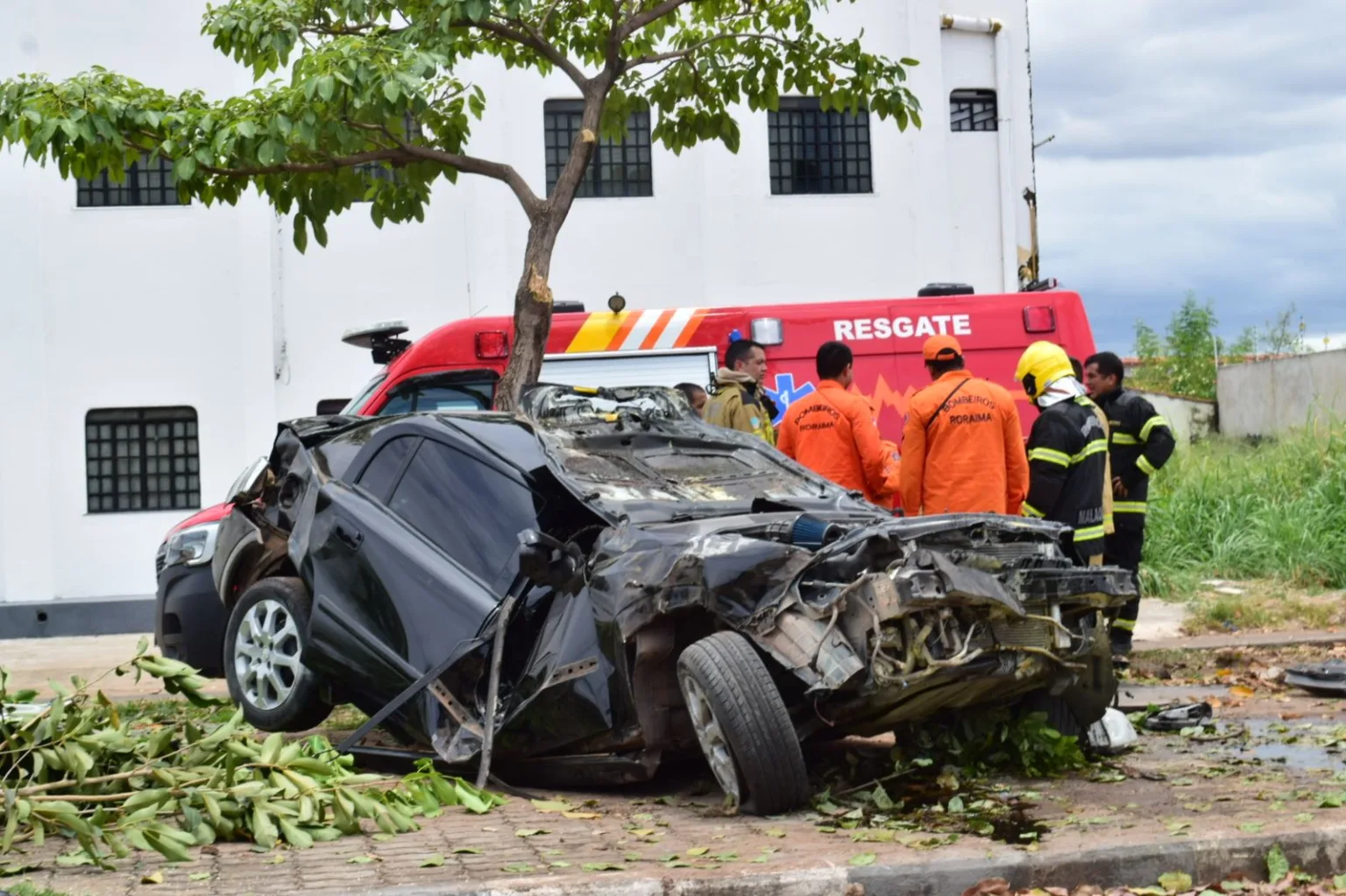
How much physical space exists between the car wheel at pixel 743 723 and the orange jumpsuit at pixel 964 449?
2.77 metres

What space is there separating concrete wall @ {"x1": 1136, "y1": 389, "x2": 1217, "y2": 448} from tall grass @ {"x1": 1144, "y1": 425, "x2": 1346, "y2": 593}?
9151mm

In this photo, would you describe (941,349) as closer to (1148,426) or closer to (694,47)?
(1148,426)

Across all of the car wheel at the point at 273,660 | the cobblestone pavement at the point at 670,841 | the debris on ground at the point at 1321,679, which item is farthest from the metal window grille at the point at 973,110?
the cobblestone pavement at the point at 670,841

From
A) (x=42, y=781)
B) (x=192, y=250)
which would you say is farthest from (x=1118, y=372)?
(x=192, y=250)

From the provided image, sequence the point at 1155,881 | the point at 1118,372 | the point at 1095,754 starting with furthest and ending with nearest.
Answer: the point at 1118,372 → the point at 1095,754 → the point at 1155,881

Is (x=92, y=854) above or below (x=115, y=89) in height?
below

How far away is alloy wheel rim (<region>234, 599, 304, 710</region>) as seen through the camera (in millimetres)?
7062

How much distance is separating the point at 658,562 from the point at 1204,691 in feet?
15.3

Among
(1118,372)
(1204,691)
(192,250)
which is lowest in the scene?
(1204,691)

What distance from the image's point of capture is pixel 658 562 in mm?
5535

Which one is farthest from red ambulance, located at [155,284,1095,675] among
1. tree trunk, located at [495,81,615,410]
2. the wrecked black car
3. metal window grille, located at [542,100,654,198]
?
metal window grille, located at [542,100,654,198]

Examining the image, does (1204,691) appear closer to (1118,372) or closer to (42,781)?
(1118,372)

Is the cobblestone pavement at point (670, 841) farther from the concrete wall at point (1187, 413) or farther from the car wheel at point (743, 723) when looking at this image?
the concrete wall at point (1187, 413)

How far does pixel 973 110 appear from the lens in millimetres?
18797
